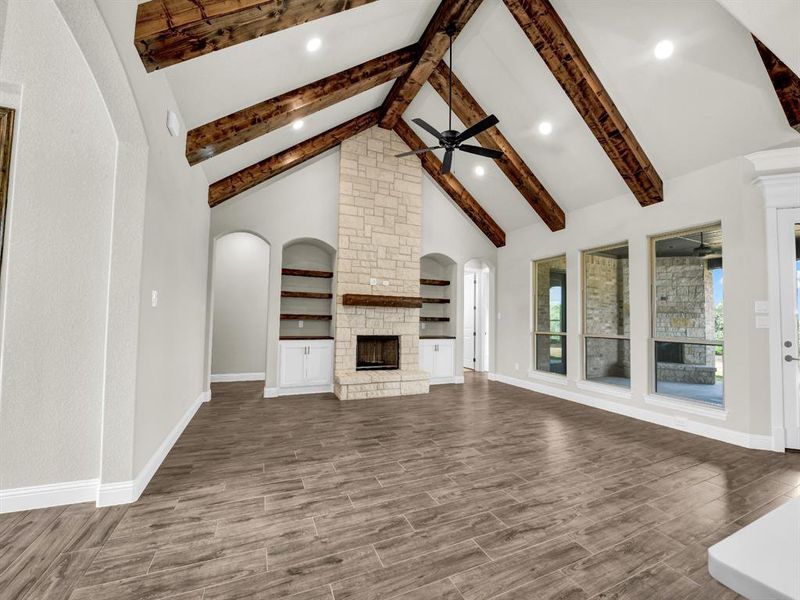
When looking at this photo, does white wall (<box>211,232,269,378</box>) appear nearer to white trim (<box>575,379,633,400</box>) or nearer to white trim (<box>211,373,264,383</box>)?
white trim (<box>211,373,264,383</box>)

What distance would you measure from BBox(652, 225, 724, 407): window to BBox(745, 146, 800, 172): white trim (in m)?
0.72

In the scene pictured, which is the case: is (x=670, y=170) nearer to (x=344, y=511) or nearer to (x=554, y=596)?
(x=554, y=596)

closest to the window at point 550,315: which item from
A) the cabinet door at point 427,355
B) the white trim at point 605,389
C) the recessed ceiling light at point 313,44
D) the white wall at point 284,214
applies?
the white trim at point 605,389

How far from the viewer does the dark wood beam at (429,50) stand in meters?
3.84

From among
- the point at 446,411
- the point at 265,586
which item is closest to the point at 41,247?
the point at 265,586

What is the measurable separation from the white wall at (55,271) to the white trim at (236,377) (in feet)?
14.9

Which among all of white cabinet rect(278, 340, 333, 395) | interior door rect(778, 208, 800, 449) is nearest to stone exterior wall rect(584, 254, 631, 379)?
interior door rect(778, 208, 800, 449)

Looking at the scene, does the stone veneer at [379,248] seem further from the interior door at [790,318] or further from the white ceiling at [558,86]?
the interior door at [790,318]

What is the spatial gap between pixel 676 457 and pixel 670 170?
332 cm

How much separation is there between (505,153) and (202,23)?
430cm

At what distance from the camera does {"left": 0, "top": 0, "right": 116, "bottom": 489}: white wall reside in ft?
7.45

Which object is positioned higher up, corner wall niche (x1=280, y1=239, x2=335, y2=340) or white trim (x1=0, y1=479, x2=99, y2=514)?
corner wall niche (x1=280, y1=239, x2=335, y2=340)

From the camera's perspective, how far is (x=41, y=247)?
2.38 m

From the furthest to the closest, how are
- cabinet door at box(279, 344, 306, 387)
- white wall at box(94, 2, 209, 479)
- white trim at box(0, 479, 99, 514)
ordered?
1. cabinet door at box(279, 344, 306, 387)
2. white wall at box(94, 2, 209, 479)
3. white trim at box(0, 479, 99, 514)
